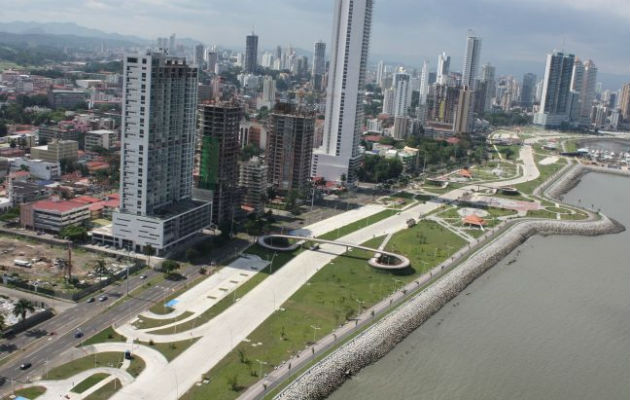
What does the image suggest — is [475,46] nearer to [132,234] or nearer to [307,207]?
[307,207]

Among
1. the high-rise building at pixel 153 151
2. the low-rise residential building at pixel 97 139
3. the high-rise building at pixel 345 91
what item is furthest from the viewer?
the low-rise residential building at pixel 97 139

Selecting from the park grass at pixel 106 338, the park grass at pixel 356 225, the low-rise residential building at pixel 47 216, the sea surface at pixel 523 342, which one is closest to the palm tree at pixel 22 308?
the park grass at pixel 106 338

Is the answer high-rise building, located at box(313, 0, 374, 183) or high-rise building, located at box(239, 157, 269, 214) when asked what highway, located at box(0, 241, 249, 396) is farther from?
high-rise building, located at box(313, 0, 374, 183)

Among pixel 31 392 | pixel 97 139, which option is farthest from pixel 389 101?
pixel 31 392

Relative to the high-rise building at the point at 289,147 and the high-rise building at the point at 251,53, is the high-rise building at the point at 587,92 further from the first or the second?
the high-rise building at the point at 289,147

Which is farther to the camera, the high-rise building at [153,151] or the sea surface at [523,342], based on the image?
the high-rise building at [153,151]

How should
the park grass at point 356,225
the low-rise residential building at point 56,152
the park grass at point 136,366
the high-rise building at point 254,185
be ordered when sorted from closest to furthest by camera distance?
the park grass at point 136,366
the park grass at point 356,225
the high-rise building at point 254,185
the low-rise residential building at point 56,152

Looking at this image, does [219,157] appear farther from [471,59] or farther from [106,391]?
[471,59]
